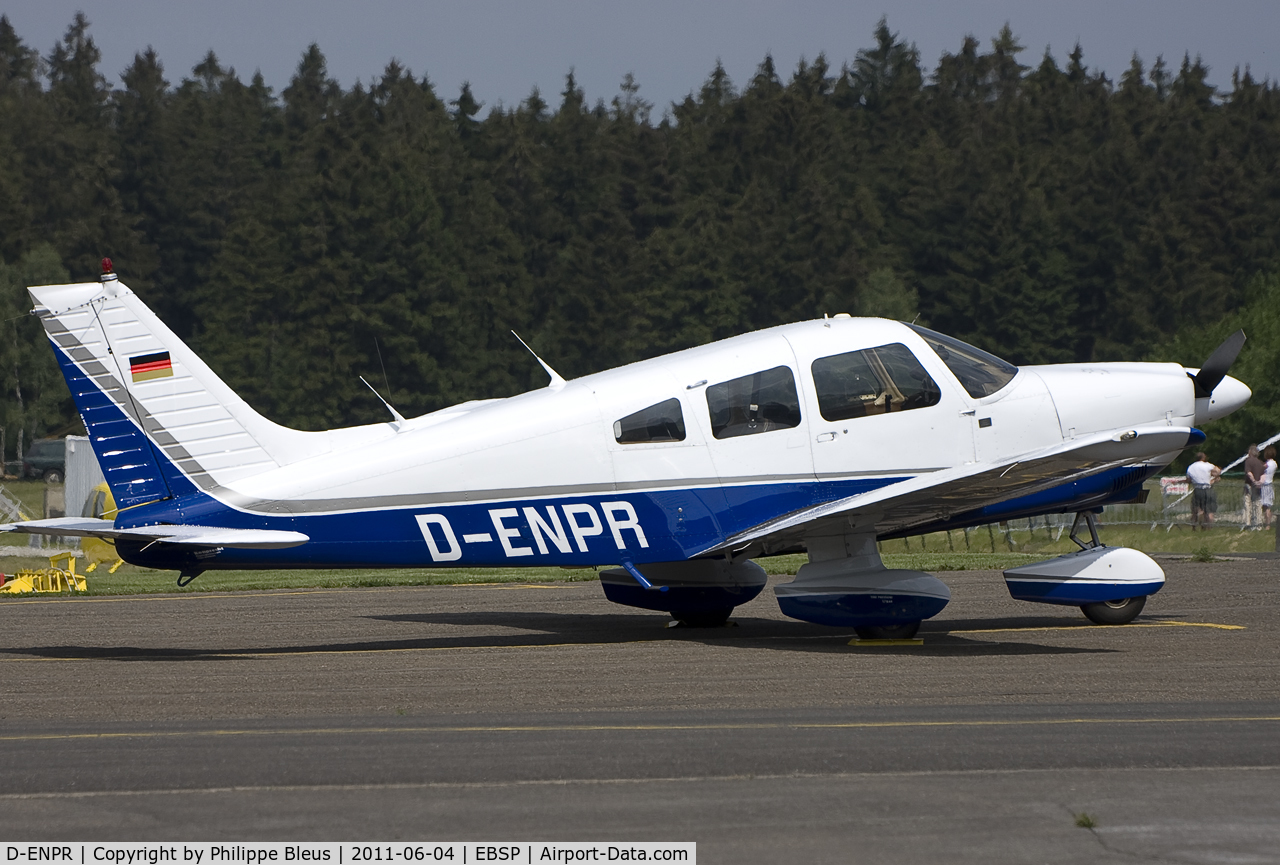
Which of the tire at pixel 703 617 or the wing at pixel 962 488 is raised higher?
the wing at pixel 962 488

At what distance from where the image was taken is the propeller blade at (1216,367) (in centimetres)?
A: 1275

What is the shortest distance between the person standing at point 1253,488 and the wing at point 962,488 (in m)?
17.4

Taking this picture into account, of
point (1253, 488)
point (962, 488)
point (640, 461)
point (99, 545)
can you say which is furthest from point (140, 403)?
point (1253, 488)

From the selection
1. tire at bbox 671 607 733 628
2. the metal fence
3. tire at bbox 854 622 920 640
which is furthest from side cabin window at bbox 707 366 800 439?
the metal fence

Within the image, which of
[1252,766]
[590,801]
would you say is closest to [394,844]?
[590,801]

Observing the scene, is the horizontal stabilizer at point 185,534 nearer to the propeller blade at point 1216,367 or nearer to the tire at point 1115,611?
the tire at point 1115,611

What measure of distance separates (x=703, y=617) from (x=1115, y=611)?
12.6ft

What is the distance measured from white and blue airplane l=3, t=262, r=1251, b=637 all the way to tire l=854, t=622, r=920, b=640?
0.02 m

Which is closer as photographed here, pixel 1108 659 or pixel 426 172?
pixel 1108 659

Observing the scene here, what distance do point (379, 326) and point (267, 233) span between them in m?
12.1

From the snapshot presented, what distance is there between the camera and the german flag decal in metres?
12.0

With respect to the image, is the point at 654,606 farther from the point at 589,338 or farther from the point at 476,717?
the point at 589,338

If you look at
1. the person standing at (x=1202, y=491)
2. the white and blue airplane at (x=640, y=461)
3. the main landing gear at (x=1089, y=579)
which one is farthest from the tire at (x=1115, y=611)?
the person standing at (x=1202, y=491)

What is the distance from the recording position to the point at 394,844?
19.7 ft
